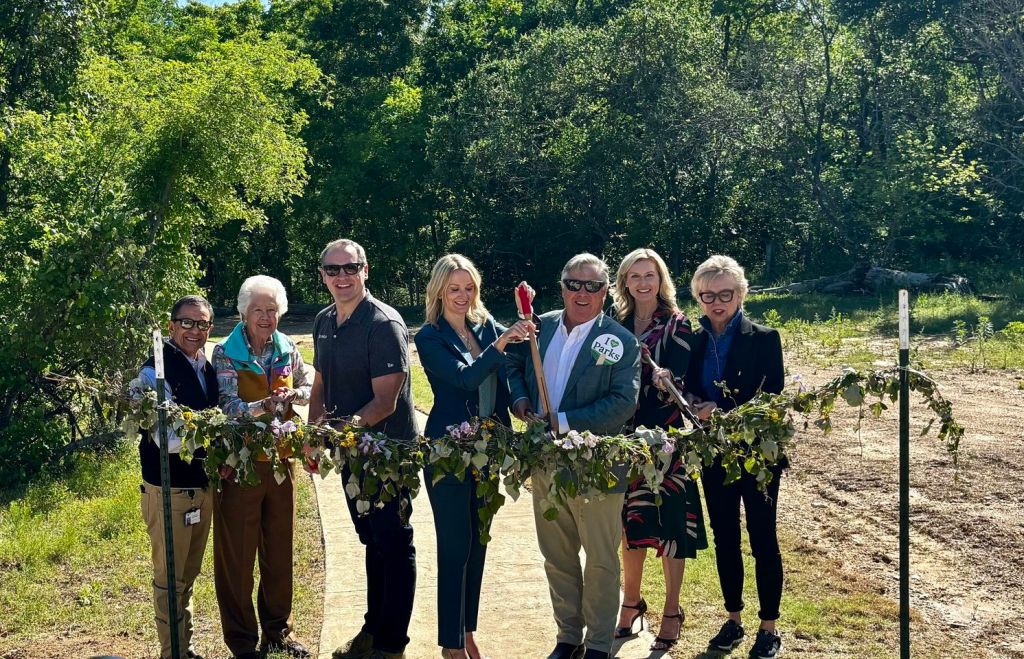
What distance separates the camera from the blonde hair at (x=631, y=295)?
4.89 metres

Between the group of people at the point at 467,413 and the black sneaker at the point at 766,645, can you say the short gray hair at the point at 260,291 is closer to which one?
the group of people at the point at 467,413

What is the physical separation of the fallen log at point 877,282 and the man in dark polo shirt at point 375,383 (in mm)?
19479

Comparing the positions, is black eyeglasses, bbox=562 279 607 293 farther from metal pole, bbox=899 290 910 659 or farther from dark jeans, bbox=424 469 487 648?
metal pole, bbox=899 290 910 659

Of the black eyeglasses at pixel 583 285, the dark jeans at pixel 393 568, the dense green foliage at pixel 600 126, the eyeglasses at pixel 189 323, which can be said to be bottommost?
the dark jeans at pixel 393 568

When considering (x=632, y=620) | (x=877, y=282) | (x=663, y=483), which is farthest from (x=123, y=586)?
(x=877, y=282)

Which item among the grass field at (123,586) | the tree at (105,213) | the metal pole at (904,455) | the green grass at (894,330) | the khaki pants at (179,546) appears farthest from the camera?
the green grass at (894,330)

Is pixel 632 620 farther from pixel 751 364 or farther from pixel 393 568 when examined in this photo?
pixel 751 364

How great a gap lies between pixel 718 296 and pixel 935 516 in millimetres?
3342

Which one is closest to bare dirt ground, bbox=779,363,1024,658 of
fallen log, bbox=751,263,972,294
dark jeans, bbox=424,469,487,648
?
dark jeans, bbox=424,469,487,648

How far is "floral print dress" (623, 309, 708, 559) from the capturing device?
4.80 m

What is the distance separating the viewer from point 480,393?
4.40 metres

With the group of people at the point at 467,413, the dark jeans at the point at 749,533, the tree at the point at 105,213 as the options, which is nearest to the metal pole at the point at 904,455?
the group of people at the point at 467,413

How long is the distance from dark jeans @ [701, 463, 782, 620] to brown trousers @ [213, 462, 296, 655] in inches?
78.3

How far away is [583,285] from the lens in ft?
14.5
